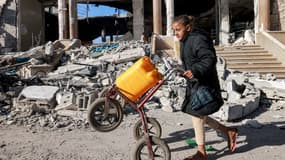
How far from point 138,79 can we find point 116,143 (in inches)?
64.5

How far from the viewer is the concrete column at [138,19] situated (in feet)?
83.6

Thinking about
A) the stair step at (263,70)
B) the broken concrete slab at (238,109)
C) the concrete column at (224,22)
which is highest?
the concrete column at (224,22)

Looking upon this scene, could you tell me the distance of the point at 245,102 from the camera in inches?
328

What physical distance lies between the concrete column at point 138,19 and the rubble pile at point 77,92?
32.7 feet

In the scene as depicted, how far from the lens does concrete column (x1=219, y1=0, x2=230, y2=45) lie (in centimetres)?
2333

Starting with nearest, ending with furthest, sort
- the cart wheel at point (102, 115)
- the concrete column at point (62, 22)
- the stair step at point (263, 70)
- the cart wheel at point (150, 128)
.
Result: the cart wheel at point (102, 115) < the cart wheel at point (150, 128) < the stair step at point (263, 70) < the concrete column at point (62, 22)

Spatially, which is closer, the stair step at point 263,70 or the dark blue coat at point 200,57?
the dark blue coat at point 200,57

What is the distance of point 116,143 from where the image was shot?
5875 millimetres

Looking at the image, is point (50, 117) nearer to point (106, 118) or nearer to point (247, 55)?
point (106, 118)

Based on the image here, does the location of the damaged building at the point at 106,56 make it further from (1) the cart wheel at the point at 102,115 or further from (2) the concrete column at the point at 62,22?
(1) the cart wheel at the point at 102,115

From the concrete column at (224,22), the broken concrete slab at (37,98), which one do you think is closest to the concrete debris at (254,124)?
the broken concrete slab at (37,98)

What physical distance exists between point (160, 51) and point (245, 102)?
346 inches

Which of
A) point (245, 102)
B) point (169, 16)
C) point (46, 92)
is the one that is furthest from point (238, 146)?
point (169, 16)

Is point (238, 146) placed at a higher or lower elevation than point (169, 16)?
lower
